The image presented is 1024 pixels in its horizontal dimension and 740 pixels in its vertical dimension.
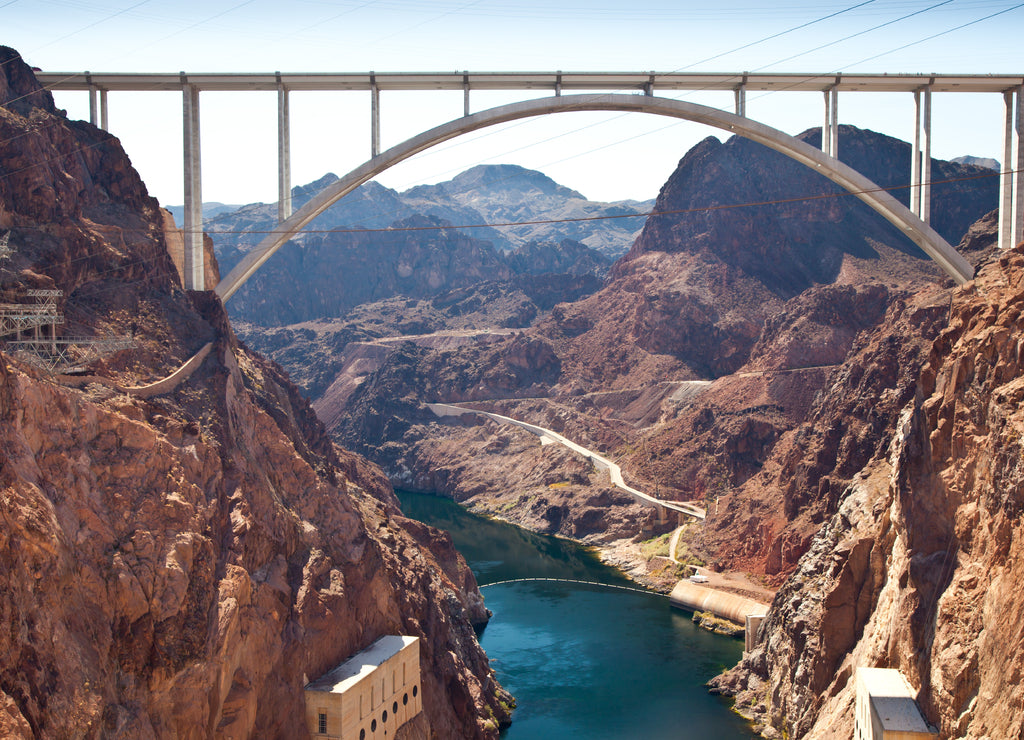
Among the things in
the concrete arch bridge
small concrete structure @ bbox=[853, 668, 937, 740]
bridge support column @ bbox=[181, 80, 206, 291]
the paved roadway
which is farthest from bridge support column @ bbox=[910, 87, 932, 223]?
the paved roadway

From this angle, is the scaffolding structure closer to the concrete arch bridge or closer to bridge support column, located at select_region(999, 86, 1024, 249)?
the concrete arch bridge

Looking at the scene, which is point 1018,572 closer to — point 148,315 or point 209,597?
point 209,597

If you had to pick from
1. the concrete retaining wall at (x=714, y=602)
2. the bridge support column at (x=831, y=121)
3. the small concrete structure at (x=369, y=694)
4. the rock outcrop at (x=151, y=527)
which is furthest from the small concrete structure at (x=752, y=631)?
the bridge support column at (x=831, y=121)

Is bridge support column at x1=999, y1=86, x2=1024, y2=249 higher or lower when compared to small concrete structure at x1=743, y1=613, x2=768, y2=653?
higher

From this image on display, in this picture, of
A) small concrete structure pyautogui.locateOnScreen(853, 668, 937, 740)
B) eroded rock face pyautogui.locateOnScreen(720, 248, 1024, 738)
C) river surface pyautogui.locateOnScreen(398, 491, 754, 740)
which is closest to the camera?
eroded rock face pyautogui.locateOnScreen(720, 248, 1024, 738)

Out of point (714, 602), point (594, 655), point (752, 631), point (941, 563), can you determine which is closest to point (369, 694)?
point (941, 563)

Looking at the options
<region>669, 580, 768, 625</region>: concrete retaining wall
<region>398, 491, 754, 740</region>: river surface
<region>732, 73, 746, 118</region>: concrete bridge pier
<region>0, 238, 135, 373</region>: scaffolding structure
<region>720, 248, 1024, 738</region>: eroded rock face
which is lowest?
<region>398, 491, 754, 740</region>: river surface

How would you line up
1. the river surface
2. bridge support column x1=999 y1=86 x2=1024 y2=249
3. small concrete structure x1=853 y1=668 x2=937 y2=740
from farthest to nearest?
1. the river surface
2. bridge support column x1=999 y1=86 x2=1024 y2=249
3. small concrete structure x1=853 y1=668 x2=937 y2=740

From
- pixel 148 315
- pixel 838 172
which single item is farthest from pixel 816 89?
pixel 148 315

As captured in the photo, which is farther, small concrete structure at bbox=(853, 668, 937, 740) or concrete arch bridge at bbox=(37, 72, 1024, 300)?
concrete arch bridge at bbox=(37, 72, 1024, 300)
